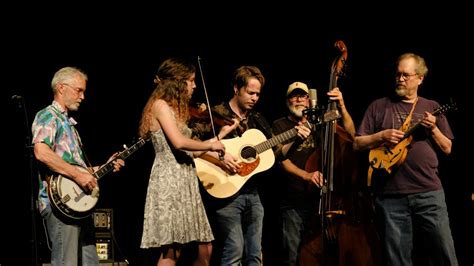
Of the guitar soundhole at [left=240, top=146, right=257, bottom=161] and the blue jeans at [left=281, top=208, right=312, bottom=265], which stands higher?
the guitar soundhole at [left=240, top=146, right=257, bottom=161]

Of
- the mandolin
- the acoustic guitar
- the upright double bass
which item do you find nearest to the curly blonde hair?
the acoustic guitar

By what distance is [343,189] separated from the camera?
16.8 ft

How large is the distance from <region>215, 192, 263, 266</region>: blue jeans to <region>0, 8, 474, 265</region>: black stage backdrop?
141 cm

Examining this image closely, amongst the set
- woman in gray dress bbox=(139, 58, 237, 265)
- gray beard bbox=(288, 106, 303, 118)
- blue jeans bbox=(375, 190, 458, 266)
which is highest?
gray beard bbox=(288, 106, 303, 118)

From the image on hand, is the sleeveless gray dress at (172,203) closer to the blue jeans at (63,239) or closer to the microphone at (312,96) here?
the blue jeans at (63,239)

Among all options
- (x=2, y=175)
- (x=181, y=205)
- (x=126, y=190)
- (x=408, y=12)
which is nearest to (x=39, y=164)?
(x=181, y=205)

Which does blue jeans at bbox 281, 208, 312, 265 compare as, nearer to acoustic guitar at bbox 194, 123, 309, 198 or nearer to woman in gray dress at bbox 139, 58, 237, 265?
acoustic guitar at bbox 194, 123, 309, 198

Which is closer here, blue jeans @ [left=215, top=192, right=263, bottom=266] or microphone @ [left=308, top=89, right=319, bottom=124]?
microphone @ [left=308, top=89, right=319, bottom=124]

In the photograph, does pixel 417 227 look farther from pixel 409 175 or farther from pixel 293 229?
pixel 293 229

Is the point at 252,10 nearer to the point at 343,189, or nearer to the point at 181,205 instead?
the point at 343,189

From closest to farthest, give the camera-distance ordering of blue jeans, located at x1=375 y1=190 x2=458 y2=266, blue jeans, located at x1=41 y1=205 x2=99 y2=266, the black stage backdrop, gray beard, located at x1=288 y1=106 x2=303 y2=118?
blue jeans, located at x1=41 y1=205 x2=99 y2=266
blue jeans, located at x1=375 y1=190 x2=458 y2=266
gray beard, located at x1=288 y1=106 x2=303 y2=118
the black stage backdrop

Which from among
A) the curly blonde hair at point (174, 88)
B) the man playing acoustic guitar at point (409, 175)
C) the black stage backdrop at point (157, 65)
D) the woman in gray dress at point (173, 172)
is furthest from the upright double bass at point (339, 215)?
the black stage backdrop at point (157, 65)

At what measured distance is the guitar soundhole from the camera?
536 cm

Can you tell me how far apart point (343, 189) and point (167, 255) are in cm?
149
